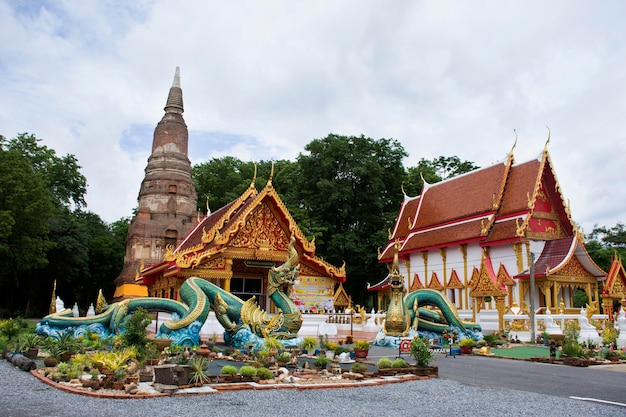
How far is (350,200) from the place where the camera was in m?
35.3

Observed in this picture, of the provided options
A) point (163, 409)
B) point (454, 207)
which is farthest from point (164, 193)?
point (163, 409)

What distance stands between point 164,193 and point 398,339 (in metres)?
20.4

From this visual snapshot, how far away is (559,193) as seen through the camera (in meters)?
25.0

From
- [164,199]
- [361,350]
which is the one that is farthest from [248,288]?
[361,350]

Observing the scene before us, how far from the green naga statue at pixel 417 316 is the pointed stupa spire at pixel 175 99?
22.6 m

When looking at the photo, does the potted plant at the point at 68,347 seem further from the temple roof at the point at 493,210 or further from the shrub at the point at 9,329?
the temple roof at the point at 493,210

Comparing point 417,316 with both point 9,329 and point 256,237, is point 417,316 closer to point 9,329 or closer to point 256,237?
point 256,237

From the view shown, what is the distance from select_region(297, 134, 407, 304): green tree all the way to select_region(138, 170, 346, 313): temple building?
1141 cm

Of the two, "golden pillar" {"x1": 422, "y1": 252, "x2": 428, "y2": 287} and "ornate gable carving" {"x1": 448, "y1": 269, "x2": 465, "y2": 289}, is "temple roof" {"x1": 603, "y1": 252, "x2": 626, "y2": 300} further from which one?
"golden pillar" {"x1": 422, "y1": 252, "x2": 428, "y2": 287}

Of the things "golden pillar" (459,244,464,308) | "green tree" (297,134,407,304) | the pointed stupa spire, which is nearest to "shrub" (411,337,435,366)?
"golden pillar" (459,244,464,308)

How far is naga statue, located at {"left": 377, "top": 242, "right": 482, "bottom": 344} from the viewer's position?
51.2ft

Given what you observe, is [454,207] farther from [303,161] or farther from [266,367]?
[266,367]

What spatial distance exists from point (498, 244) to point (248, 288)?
10.8 meters

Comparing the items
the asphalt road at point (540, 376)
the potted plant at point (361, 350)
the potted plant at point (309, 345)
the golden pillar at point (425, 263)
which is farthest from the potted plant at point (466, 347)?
the golden pillar at point (425, 263)
